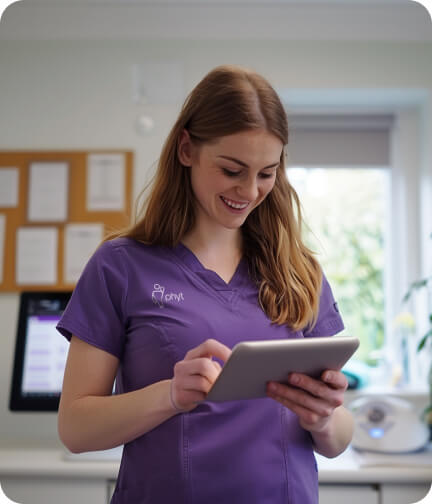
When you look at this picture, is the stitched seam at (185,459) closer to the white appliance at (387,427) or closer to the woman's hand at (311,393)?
the woman's hand at (311,393)

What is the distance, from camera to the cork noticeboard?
2.34 m

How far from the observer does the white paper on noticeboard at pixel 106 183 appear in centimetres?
236

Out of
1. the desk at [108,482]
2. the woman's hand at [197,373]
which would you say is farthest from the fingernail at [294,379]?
the desk at [108,482]

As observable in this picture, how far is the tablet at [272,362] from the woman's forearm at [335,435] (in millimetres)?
189

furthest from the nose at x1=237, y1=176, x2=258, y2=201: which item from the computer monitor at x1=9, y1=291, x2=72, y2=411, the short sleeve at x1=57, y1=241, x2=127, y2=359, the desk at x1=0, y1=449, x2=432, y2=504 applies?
the computer monitor at x1=9, y1=291, x2=72, y2=411

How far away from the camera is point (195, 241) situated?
43.5 inches

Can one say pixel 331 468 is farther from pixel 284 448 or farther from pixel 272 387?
pixel 272 387

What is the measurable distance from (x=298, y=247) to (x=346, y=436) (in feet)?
1.24

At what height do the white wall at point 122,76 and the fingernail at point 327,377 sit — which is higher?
the white wall at point 122,76

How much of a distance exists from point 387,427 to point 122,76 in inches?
68.5

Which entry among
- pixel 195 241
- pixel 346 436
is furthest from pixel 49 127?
pixel 346 436

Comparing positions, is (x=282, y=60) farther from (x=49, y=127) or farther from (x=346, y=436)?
(x=346, y=436)

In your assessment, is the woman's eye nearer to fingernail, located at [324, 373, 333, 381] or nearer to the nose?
the nose

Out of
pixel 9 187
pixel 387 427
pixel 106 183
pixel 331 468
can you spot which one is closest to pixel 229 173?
pixel 331 468
